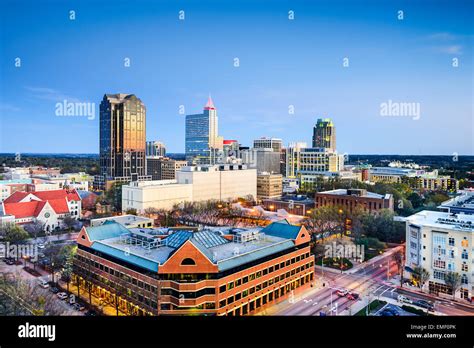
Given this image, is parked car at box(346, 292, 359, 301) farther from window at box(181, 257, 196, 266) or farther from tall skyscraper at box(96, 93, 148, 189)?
tall skyscraper at box(96, 93, 148, 189)

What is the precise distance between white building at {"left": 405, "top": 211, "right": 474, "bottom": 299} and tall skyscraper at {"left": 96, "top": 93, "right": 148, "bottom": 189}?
2413cm

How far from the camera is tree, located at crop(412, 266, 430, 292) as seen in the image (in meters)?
8.38

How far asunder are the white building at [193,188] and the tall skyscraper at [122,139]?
330 inches

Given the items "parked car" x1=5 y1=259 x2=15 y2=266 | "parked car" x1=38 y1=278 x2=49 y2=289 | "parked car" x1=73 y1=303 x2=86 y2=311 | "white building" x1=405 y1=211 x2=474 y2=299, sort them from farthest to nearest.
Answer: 1. "parked car" x1=5 y1=259 x2=15 y2=266
2. "parked car" x1=38 y1=278 x2=49 y2=289
3. "white building" x1=405 y1=211 x2=474 y2=299
4. "parked car" x1=73 y1=303 x2=86 y2=311

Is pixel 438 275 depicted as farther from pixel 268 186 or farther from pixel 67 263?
pixel 268 186

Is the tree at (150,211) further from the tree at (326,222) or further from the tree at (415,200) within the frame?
the tree at (415,200)

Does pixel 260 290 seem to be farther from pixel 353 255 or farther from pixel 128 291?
pixel 353 255

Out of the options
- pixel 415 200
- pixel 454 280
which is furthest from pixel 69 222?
pixel 415 200

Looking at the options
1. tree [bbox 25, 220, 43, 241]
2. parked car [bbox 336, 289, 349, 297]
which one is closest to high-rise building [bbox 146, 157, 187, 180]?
tree [bbox 25, 220, 43, 241]

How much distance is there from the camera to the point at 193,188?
73.0 ft

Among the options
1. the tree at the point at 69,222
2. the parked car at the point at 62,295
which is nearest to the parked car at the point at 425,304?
the parked car at the point at 62,295
